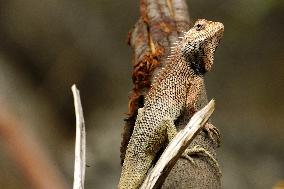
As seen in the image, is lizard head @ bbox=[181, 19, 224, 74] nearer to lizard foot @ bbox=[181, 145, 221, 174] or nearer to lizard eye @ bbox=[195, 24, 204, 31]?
lizard eye @ bbox=[195, 24, 204, 31]

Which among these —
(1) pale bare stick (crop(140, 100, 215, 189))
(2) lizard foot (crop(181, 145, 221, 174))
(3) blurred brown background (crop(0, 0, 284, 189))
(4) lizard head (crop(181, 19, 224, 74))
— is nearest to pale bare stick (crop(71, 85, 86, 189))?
(1) pale bare stick (crop(140, 100, 215, 189))

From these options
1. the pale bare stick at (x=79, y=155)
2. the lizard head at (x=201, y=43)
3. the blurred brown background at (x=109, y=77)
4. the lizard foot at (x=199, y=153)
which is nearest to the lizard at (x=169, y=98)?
the lizard head at (x=201, y=43)

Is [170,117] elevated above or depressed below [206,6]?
below

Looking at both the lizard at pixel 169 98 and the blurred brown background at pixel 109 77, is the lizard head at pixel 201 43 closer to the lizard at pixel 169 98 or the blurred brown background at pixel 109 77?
the lizard at pixel 169 98
